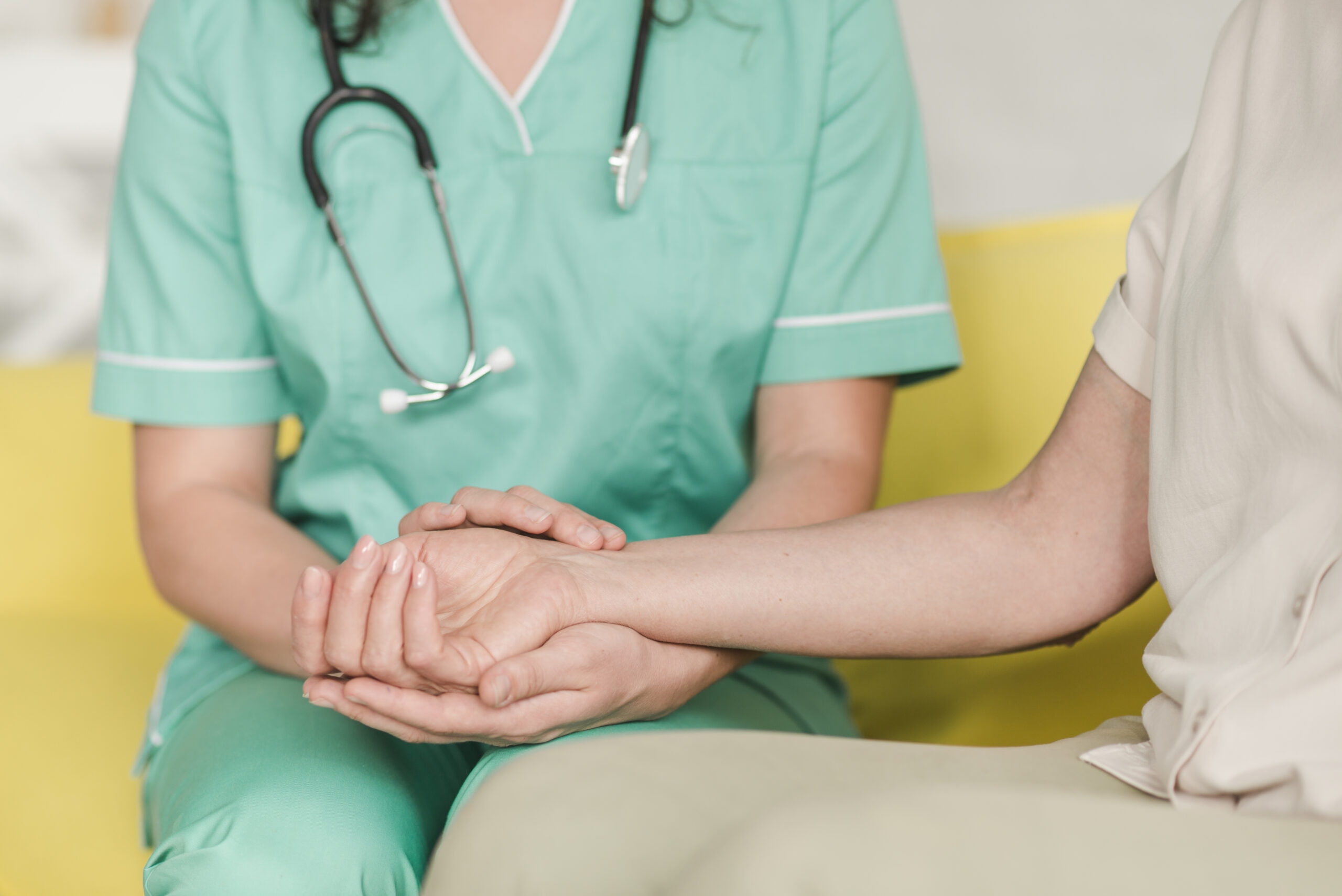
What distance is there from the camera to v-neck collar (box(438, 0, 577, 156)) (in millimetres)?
898

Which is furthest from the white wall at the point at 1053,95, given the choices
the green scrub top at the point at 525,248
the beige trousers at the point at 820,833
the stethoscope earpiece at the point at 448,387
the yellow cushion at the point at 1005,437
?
the beige trousers at the point at 820,833

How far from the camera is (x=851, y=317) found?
0.92m

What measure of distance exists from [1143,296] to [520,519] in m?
0.39

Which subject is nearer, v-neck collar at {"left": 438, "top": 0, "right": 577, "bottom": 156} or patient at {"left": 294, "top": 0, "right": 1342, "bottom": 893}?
patient at {"left": 294, "top": 0, "right": 1342, "bottom": 893}

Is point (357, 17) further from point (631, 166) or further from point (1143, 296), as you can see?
point (1143, 296)

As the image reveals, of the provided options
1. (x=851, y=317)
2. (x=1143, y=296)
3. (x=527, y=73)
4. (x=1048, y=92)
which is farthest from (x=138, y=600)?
(x=1048, y=92)

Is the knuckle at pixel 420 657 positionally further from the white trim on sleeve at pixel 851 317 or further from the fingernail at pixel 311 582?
the white trim on sleeve at pixel 851 317

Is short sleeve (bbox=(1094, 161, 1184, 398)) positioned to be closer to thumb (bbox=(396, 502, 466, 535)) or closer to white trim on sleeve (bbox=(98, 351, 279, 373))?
thumb (bbox=(396, 502, 466, 535))

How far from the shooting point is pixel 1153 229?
0.67 m

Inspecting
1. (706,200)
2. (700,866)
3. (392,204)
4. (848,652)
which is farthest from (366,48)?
(700,866)

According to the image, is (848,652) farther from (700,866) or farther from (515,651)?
(700,866)

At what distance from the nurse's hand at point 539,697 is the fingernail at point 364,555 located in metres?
0.06

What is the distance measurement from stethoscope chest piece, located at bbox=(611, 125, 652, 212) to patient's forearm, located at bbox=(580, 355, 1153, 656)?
0.30 m

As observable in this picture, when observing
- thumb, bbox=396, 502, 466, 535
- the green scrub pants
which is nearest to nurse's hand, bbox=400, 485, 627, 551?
thumb, bbox=396, 502, 466, 535
